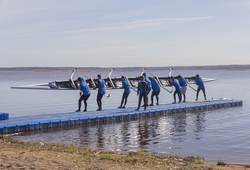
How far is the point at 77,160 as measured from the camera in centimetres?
710

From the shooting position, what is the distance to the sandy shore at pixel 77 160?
6562mm

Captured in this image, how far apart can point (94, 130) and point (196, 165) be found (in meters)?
6.23

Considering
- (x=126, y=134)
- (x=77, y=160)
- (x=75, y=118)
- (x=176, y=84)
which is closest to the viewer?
(x=77, y=160)

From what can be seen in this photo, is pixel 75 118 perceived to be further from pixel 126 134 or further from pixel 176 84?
pixel 176 84

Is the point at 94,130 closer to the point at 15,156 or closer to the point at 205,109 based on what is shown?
the point at 15,156

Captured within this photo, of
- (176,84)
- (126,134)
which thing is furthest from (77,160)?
(176,84)

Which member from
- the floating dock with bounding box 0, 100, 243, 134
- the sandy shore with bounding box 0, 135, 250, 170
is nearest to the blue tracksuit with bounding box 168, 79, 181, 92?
the floating dock with bounding box 0, 100, 243, 134

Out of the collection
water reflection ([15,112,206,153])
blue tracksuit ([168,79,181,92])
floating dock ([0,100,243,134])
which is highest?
blue tracksuit ([168,79,181,92])

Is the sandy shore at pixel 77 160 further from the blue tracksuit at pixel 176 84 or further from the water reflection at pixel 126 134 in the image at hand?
the blue tracksuit at pixel 176 84

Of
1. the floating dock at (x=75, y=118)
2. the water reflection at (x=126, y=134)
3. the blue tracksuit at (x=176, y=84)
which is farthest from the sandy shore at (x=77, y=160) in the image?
the blue tracksuit at (x=176, y=84)

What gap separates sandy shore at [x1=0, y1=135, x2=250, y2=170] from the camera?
6562mm

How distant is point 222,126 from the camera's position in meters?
13.3

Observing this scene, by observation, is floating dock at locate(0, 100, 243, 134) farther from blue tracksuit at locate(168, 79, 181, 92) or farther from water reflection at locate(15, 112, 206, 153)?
blue tracksuit at locate(168, 79, 181, 92)

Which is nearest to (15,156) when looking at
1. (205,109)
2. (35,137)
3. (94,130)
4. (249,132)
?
(35,137)
